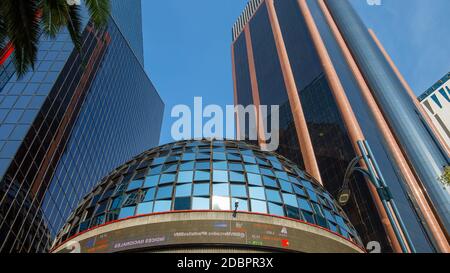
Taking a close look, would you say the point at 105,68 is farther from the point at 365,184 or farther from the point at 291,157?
the point at 365,184

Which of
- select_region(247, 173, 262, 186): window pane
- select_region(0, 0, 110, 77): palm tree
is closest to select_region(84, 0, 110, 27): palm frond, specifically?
select_region(0, 0, 110, 77): palm tree

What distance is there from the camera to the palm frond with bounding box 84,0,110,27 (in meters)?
13.4

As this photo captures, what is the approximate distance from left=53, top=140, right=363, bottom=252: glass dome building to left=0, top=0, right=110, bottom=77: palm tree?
1172 cm

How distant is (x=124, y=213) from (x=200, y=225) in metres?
5.69

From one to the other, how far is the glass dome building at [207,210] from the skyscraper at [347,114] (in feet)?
122

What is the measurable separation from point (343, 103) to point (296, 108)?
1602 centimetres

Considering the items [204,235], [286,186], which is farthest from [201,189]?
[286,186]

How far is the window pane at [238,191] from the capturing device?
78.2ft

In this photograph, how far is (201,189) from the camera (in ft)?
78.9

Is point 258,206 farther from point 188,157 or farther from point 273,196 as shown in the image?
point 188,157

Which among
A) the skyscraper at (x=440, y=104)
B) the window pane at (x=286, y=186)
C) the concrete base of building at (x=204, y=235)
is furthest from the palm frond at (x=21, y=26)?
the skyscraper at (x=440, y=104)

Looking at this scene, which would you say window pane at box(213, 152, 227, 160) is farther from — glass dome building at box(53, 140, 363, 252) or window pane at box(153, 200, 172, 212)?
window pane at box(153, 200, 172, 212)

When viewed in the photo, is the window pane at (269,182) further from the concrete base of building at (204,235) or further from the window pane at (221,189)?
the concrete base of building at (204,235)
